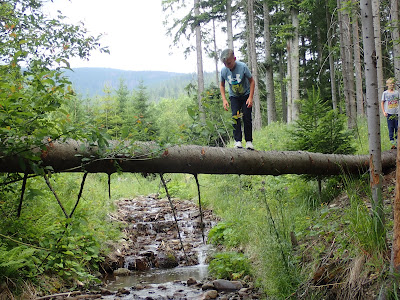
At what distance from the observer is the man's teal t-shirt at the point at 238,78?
605cm

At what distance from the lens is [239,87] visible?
6.13 metres

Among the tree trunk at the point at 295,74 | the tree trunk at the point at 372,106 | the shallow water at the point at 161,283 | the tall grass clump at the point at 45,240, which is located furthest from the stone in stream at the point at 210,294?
the tree trunk at the point at 295,74

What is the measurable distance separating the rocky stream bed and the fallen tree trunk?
102 centimetres

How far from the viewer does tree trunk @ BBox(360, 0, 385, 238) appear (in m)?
3.64

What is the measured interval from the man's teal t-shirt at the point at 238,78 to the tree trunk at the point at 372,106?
2534 mm

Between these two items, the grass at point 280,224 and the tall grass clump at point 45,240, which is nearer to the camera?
the tall grass clump at point 45,240

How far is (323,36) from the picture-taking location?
90.3 feet

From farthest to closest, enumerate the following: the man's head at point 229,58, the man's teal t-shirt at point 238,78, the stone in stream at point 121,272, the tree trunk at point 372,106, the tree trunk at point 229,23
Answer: the tree trunk at point 229,23, the stone in stream at point 121,272, the man's teal t-shirt at point 238,78, the man's head at point 229,58, the tree trunk at point 372,106

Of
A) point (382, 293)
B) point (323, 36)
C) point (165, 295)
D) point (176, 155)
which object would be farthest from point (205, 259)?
point (323, 36)

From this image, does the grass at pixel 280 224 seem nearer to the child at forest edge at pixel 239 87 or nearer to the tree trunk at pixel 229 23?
the child at forest edge at pixel 239 87

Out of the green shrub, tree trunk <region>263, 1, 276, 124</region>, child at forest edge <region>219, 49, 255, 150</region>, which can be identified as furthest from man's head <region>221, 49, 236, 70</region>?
tree trunk <region>263, 1, 276, 124</region>

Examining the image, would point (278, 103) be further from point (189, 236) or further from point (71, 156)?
point (71, 156)

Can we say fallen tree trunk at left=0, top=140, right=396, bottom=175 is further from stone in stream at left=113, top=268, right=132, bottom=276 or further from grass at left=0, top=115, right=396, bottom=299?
stone in stream at left=113, top=268, right=132, bottom=276

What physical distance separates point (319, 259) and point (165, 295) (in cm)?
276
